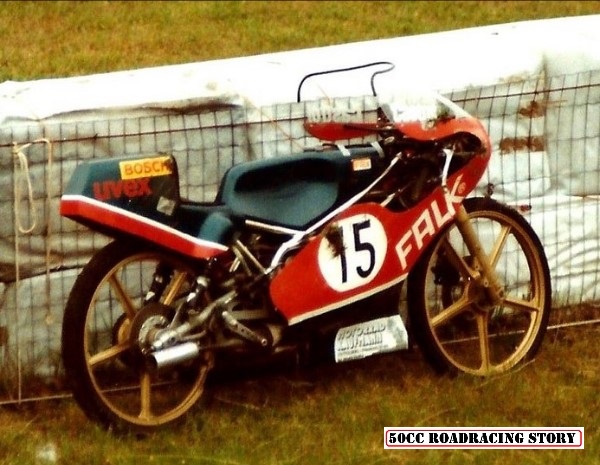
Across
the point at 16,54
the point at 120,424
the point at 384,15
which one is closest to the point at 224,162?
the point at 120,424

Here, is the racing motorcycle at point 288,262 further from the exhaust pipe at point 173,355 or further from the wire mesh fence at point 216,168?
the wire mesh fence at point 216,168

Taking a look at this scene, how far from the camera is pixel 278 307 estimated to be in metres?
4.25

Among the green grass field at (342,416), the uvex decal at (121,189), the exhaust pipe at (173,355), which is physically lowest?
the green grass field at (342,416)

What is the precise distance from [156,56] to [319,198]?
374 centimetres

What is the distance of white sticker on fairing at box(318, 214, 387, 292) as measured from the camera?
171 inches

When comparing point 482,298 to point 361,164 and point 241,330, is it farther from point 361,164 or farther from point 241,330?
point 241,330

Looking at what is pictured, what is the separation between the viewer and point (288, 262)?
4.26 m

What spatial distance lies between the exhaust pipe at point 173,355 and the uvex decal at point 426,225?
0.84m

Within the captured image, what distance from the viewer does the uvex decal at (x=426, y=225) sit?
4.50 metres

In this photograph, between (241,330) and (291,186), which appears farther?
(291,186)

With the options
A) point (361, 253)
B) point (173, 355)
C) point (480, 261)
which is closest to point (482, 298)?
point (480, 261)

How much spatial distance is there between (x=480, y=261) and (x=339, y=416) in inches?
31.7

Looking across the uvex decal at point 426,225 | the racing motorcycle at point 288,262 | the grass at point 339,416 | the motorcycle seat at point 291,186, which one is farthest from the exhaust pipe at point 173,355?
the uvex decal at point 426,225

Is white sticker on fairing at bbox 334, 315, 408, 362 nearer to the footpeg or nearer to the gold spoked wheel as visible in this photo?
the footpeg
